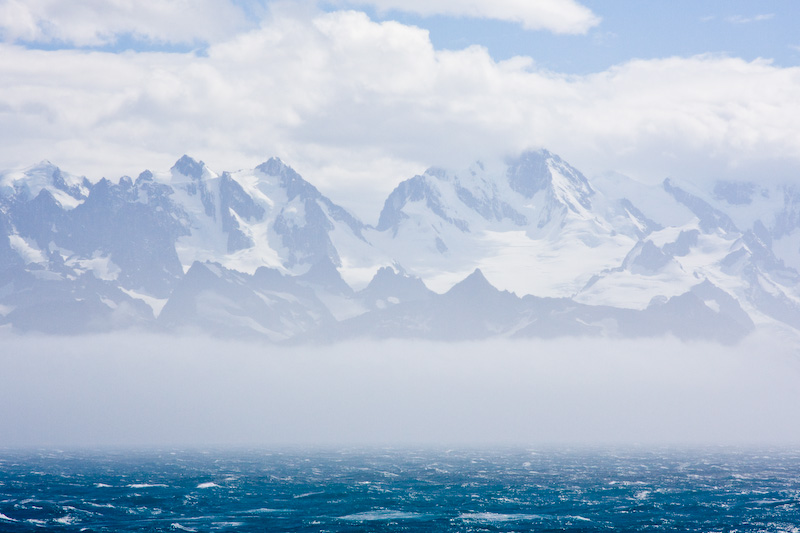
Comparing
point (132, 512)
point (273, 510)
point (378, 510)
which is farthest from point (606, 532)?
point (132, 512)

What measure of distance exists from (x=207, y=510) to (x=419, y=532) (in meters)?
47.6

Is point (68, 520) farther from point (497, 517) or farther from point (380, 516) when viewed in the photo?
point (497, 517)

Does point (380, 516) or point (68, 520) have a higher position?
point (380, 516)

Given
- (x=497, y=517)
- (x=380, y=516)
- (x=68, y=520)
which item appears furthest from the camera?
(x=380, y=516)

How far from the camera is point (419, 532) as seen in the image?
565 ft

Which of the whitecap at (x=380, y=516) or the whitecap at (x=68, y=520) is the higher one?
the whitecap at (x=380, y=516)

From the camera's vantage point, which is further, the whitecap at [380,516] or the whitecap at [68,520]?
the whitecap at [380,516]

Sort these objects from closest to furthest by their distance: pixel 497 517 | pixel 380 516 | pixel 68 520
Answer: pixel 68 520 < pixel 497 517 < pixel 380 516

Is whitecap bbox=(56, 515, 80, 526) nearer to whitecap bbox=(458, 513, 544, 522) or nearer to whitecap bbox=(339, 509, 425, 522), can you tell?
whitecap bbox=(339, 509, 425, 522)

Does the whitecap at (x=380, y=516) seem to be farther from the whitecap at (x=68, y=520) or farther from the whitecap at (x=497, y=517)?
the whitecap at (x=68, y=520)

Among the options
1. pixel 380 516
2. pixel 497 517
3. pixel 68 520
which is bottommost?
pixel 68 520

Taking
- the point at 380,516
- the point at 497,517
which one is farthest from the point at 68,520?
the point at 497,517

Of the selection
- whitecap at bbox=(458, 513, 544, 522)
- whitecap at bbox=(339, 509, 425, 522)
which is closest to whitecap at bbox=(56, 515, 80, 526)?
whitecap at bbox=(339, 509, 425, 522)

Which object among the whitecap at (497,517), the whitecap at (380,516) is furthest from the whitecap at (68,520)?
the whitecap at (497,517)
